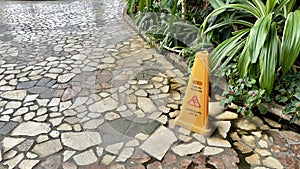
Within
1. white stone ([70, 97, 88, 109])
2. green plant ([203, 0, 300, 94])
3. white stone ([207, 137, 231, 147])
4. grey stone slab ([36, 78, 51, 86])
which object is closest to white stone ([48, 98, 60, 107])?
white stone ([70, 97, 88, 109])

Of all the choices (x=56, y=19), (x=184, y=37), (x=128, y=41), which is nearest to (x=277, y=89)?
(x=184, y=37)

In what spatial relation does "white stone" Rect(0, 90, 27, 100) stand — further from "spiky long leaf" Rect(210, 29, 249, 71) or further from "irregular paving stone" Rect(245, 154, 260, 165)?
"irregular paving stone" Rect(245, 154, 260, 165)

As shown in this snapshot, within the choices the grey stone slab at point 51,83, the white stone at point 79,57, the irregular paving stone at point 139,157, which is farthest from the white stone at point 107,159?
the white stone at point 79,57

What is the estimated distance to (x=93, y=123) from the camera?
6.29 ft

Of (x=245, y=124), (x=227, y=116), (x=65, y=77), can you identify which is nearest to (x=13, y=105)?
(x=65, y=77)

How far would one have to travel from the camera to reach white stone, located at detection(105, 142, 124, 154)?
1652 millimetres

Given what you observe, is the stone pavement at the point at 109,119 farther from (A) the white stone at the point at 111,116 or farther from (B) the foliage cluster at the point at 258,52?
(B) the foliage cluster at the point at 258,52

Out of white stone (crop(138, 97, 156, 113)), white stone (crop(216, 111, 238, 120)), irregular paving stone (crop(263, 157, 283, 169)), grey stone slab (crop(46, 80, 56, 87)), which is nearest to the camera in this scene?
irregular paving stone (crop(263, 157, 283, 169))

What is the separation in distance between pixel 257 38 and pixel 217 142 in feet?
2.50

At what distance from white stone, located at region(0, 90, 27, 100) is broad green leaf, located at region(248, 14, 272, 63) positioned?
1.94 meters

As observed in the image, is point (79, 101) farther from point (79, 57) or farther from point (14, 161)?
point (79, 57)

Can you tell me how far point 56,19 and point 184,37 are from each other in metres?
3.03

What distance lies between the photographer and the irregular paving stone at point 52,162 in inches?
60.5

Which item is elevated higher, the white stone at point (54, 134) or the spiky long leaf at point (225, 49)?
the spiky long leaf at point (225, 49)
